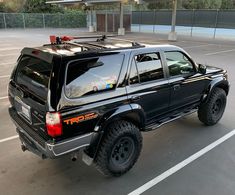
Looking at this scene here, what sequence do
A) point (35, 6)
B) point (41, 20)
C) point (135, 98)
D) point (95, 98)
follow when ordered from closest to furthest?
1. point (95, 98)
2. point (135, 98)
3. point (41, 20)
4. point (35, 6)

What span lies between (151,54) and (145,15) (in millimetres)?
26845

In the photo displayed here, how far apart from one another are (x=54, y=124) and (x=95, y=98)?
59 cm

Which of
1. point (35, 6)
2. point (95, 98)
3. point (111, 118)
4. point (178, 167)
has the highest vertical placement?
point (35, 6)

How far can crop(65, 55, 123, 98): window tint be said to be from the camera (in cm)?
289

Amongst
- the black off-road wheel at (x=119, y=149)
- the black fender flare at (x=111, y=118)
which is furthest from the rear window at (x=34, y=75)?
the black off-road wheel at (x=119, y=149)

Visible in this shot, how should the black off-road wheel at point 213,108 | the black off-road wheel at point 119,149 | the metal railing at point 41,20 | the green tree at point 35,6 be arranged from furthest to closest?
the green tree at point 35,6 → the metal railing at point 41,20 → the black off-road wheel at point 213,108 → the black off-road wheel at point 119,149

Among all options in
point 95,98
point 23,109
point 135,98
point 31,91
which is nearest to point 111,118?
point 95,98

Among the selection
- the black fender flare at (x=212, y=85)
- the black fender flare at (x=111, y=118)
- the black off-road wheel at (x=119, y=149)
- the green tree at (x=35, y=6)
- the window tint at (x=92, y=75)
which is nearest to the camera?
the window tint at (x=92, y=75)

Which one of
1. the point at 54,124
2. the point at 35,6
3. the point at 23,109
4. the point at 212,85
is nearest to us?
the point at 54,124

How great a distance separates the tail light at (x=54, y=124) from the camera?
9.02 ft

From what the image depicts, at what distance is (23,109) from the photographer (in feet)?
10.8

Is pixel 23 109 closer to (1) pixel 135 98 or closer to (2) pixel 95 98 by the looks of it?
(2) pixel 95 98

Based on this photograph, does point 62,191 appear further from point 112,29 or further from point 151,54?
point 112,29

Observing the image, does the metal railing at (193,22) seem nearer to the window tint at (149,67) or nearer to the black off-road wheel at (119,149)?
the window tint at (149,67)
